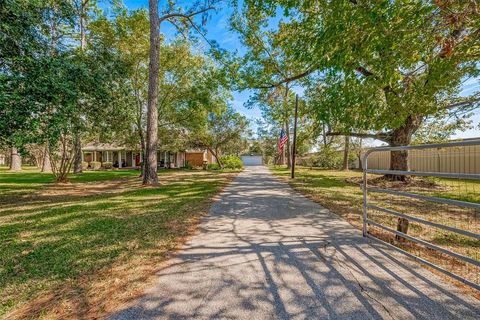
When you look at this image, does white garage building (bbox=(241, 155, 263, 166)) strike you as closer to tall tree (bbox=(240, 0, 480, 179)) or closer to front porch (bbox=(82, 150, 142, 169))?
front porch (bbox=(82, 150, 142, 169))

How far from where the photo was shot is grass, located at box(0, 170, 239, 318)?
2275 millimetres

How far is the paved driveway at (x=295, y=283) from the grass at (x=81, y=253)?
0.38 metres

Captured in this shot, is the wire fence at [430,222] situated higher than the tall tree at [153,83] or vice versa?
the tall tree at [153,83]

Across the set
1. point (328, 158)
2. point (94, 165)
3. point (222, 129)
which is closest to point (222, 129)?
point (222, 129)

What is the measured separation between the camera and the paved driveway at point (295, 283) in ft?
6.85

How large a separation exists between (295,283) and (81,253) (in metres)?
3.12

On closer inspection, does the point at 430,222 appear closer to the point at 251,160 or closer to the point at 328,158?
the point at 328,158

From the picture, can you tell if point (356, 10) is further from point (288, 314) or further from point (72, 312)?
point (72, 312)

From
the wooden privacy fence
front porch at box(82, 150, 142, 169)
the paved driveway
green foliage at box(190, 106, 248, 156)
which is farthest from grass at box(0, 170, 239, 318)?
front porch at box(82, 150, 142, 169)

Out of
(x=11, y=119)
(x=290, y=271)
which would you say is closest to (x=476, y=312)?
(x=290, y=271)

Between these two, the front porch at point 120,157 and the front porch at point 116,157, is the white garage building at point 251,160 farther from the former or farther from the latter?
the front porch at point 116,157

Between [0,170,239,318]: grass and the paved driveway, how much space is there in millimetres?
381

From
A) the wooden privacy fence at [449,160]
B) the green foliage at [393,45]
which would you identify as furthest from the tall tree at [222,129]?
the green foliage at [393,45]

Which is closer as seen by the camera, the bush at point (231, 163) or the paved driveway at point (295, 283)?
the paved driveway at point (295, 283)
